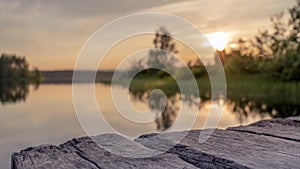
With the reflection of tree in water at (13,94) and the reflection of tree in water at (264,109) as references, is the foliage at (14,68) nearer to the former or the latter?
the reflection of tree in water at (13,94)

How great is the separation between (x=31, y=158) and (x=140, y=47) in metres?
0.71

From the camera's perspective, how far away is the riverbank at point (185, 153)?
1.15 meters

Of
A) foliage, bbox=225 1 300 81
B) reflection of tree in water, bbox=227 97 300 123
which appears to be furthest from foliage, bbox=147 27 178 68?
foliage, bbox=225 1 300 81

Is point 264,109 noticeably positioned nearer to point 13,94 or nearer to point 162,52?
point 162,52

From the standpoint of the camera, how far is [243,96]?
1798cm

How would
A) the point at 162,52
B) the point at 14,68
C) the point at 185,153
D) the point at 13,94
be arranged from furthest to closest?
the point at 14,68 → the point at 13,94 → the point at 162,52 → the point at 185,153

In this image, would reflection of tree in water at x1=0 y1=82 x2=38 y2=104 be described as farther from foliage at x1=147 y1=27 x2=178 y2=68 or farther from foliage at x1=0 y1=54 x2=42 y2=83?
foliage at x1=147 y1=27 x2=178 y2=68

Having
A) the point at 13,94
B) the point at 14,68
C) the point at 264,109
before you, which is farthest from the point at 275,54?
the point at 14,68

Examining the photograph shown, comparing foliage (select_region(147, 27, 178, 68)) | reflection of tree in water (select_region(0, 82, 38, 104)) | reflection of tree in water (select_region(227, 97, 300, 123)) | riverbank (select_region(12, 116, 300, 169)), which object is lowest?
reflection of tree in water (select_region(0, 82, 38, 104))

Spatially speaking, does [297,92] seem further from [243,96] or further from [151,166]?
[151,166]

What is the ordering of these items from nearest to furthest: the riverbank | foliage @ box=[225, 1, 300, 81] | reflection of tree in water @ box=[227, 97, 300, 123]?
the riverbank → reflection of tree in water @ box=[227, 97, 300, 123] → foliage @ box=[225, 1, 300, 81]

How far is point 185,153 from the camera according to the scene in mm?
1280

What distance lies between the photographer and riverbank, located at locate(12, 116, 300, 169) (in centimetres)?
115

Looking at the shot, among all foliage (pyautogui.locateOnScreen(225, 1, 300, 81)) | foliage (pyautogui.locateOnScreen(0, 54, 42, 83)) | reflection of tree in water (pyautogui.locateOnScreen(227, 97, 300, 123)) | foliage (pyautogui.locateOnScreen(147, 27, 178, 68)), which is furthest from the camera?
foliage (pyautogui.locateOnScreen(0, 54, 42, 83))
